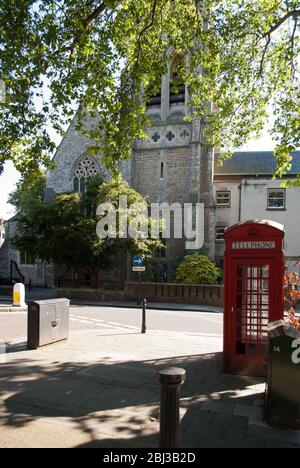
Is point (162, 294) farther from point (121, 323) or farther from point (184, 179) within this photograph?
point (184, 179)

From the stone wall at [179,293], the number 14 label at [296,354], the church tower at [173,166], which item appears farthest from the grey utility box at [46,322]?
the church tower at [173,166]

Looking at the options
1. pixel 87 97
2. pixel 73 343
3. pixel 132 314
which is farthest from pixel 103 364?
pixel 132 314

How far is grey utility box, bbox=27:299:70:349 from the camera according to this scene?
807cm

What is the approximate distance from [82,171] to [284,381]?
96.4 feet

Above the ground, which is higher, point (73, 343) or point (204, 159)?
point (204, 159)

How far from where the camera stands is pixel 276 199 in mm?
28859

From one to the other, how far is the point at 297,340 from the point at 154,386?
2.44 meters

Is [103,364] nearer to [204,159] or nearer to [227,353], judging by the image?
[227,353]

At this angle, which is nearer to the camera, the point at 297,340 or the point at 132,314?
the point at 297,340

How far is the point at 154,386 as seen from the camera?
5871mm

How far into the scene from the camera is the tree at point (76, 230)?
71.3 feet

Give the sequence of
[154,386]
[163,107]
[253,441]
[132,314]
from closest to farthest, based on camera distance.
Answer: [253,441] < [154,386] < [132,314] < [163,107]

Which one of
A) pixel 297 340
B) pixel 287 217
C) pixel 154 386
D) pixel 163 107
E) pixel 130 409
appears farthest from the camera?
pixel 163 107

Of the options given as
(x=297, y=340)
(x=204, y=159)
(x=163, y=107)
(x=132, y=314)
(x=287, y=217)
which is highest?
(x=163, y=107)
